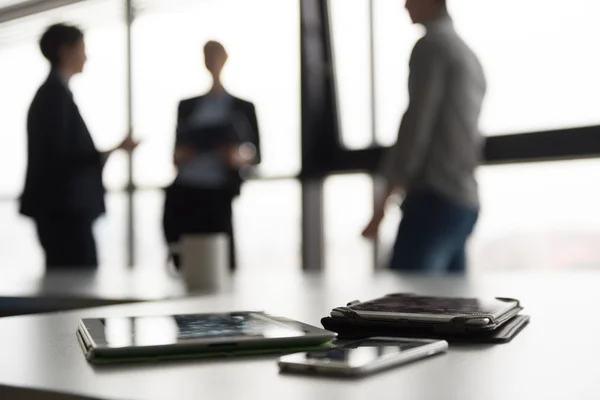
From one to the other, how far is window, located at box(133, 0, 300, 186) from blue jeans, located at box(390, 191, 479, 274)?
1.65m

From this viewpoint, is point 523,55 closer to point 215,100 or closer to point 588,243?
point 588,243

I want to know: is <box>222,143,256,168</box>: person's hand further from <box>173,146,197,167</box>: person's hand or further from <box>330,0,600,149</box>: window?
<box>330,0,600,149</box>: window

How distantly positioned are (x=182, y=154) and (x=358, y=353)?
9.64 feet

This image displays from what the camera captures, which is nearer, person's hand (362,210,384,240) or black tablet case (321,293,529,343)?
black tablet case (321,293,529,343)

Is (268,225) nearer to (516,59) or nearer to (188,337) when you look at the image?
(516,59)

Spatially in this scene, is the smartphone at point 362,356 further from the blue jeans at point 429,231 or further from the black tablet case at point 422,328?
the blue jeans at point 429,231

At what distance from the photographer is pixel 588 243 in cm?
319

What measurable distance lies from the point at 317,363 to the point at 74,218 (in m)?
2.74

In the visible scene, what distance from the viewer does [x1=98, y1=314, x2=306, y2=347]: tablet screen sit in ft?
2.12

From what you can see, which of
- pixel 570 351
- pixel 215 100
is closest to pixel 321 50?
pixel 215 100

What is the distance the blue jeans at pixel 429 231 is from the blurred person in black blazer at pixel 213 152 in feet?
3.93

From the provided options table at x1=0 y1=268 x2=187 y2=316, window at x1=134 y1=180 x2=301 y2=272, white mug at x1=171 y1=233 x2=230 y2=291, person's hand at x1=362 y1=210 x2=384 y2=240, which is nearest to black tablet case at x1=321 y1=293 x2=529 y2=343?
table at x1=0 y1=268 x2=187 y2=316

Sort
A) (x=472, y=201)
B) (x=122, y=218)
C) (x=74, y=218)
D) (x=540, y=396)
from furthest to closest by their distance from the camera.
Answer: (x=122, y=218) < (x=74, y=218) < (x=472, y=201) < (x=540, y=396)

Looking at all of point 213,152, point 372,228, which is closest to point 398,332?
point 372,228
